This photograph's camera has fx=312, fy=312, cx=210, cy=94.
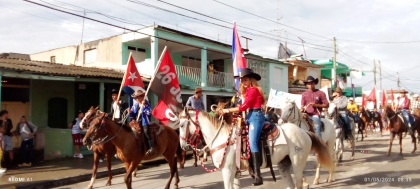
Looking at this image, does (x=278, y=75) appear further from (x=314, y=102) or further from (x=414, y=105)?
(x=314, y=102)

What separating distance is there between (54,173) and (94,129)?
3749 mm

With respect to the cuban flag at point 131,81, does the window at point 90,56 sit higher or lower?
higher

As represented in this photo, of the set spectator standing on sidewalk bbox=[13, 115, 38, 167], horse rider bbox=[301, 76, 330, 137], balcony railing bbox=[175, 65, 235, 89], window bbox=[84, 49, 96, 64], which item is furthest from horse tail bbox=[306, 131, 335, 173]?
window bbox=[84, 49, 96, 64]

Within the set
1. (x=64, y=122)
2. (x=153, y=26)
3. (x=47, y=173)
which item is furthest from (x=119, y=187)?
(x=153, y=26)

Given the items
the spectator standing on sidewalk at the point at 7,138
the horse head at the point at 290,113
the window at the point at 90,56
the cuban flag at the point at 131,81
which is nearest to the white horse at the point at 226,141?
the horse head at the point at 290,113

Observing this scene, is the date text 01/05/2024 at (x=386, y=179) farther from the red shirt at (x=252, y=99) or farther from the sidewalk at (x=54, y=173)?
the sidewalk at (x=54, y=173)

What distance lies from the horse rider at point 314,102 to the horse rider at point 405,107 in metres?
5.80

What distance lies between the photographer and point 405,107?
12.4 meters

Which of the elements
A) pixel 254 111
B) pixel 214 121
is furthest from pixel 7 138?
pixel 254 111

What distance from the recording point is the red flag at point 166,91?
731 centimetres

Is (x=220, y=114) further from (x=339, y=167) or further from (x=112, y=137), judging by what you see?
(x=339, y=167)

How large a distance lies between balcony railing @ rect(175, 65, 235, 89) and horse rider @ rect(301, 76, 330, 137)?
1051 centimetres

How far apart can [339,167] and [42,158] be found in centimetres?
1034

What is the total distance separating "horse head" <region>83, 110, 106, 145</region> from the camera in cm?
653
